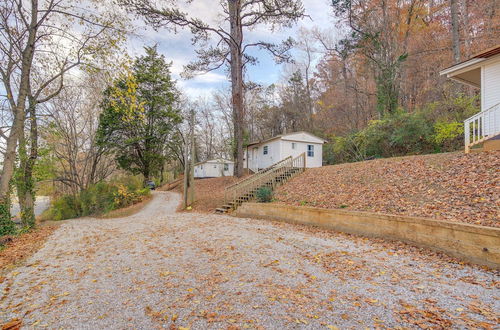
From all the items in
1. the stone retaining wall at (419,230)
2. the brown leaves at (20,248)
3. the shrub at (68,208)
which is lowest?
the shrub at (68,208)

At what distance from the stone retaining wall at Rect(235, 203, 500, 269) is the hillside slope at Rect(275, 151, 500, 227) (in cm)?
48

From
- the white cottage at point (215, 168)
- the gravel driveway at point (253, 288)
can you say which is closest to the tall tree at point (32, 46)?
the gravel driveway at point (253, 288)

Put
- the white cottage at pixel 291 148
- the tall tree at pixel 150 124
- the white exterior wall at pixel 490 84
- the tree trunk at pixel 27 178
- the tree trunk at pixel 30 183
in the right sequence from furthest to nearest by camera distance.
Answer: the tall tree at pixel 150 124
the white cottage at pixel 291 148
the tree trunk at pixel 30 183
the tree trunk at pixel 27 178
the white exterior wall at pixel 490 84

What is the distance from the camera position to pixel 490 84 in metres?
8.05

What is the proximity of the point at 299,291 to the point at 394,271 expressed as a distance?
5.38 feet

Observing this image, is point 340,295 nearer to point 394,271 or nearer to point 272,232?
point 394,271

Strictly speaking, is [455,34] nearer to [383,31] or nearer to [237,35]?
[383,31]

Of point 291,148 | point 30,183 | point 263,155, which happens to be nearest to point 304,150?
point 291,148

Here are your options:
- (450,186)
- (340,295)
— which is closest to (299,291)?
(340,295)

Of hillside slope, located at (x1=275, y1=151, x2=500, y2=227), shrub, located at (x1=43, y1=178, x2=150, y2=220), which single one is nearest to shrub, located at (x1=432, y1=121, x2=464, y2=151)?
hillside slope, located at (x1=275, y1=151, x2=500, y2=227)

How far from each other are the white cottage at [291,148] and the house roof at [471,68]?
10521 millimetres

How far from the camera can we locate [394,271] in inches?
143

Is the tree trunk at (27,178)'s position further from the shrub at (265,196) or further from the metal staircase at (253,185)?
the shrub at (265,196)

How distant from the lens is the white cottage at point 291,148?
18.8 metres
